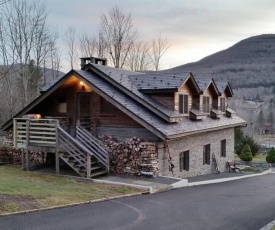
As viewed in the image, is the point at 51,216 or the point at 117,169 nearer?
the point at 51,216

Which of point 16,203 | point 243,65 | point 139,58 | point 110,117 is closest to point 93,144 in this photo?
point 110,117

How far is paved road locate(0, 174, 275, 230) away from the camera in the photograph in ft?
28.9

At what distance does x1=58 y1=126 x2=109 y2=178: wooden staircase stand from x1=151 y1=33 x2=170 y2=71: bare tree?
26703 millimetres

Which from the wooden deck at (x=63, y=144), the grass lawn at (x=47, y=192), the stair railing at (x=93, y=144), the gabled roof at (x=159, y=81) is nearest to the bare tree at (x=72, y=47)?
the gabled roof at (x=159, y=81)

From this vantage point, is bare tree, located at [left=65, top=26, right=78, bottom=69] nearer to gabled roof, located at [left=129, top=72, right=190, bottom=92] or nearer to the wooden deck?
gabled roof, located at [left=129, top=72, right=190, bottom=92]

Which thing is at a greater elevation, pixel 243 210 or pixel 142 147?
pixel 142 147

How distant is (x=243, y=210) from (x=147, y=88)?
29.6 ft

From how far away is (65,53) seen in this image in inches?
1615

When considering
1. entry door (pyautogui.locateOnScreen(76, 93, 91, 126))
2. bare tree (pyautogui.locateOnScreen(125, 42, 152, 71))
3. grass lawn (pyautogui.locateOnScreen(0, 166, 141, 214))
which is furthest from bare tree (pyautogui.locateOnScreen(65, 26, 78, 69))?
grass lawn (pyautogui.locateOnScreen(0, 166, 141, 214))

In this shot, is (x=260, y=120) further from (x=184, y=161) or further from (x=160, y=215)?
(x=160, y=215)

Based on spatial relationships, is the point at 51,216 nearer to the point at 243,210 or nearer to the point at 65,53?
the point at 243,210

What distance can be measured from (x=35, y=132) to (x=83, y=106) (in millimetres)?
3021

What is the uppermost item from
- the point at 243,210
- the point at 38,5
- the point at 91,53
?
the point at 38,5

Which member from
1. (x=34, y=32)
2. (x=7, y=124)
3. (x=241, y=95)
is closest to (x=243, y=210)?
(x=7, y=124)
